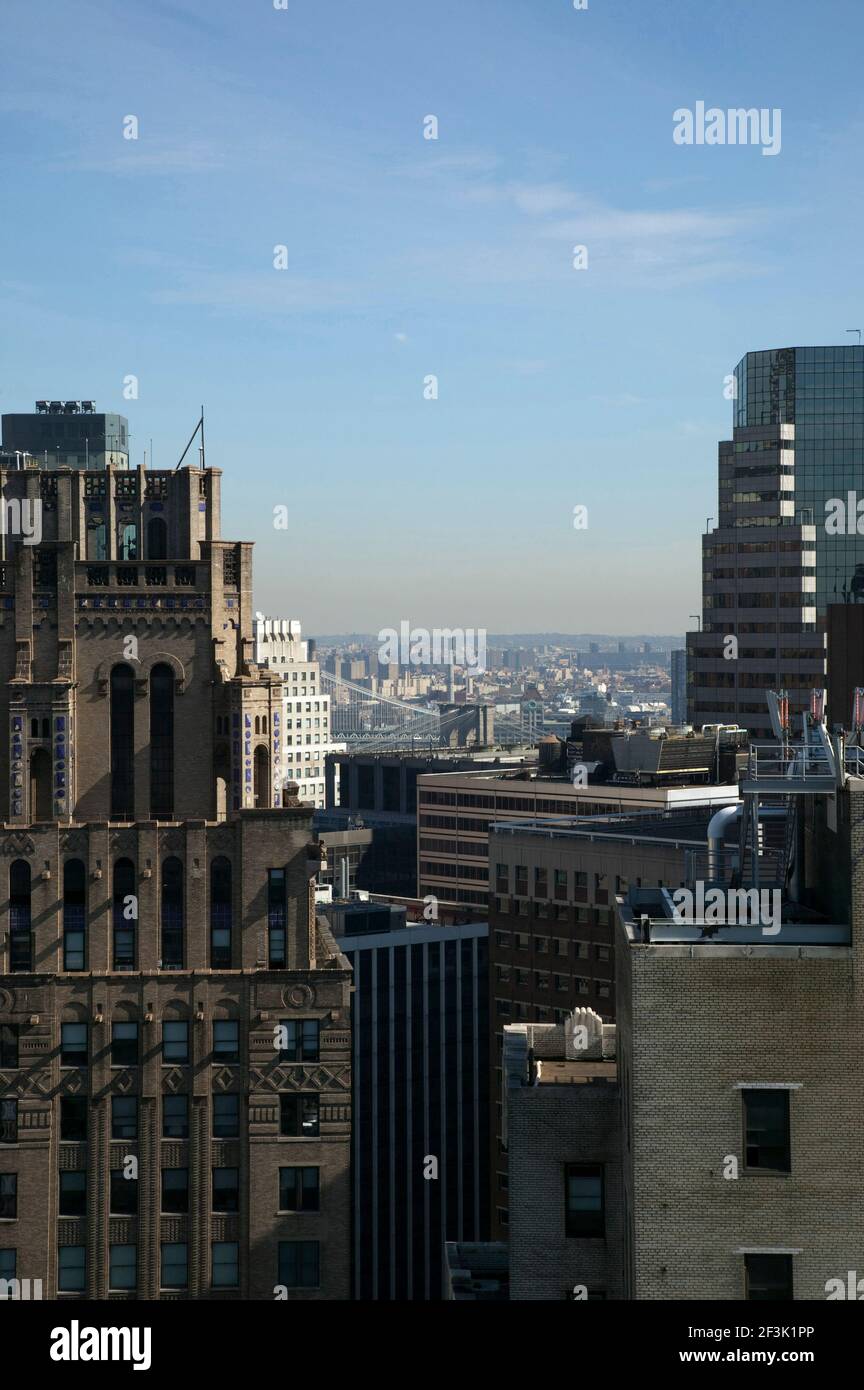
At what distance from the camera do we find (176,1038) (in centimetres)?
5466

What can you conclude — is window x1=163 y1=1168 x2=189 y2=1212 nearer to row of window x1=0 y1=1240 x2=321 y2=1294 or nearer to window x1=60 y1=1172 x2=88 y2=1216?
row of window x1=0 y1=1240 x2=321 y2=1294

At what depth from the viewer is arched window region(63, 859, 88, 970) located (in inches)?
2163

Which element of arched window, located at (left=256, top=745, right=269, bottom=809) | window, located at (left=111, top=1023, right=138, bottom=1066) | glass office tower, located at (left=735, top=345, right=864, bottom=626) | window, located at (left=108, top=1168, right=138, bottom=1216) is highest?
glass office tower, located at (left=735, top=345, right=864, bottom=626)

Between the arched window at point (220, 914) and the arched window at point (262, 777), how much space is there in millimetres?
5367

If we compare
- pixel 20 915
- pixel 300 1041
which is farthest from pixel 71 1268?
pixel 20 915

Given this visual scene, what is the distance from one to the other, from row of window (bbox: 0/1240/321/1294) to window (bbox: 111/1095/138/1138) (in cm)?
325

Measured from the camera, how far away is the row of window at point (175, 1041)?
178 feet

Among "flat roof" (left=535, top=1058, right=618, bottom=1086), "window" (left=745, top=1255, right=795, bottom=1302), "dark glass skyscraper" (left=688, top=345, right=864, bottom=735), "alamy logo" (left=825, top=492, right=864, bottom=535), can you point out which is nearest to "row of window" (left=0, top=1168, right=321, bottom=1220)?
"flat roof" (left=535, top=1058, right=618, bottom=1086)
